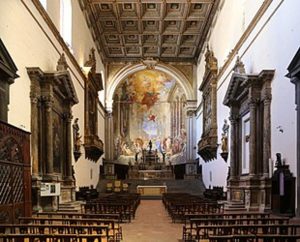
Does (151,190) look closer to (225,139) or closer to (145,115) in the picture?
(225,139)

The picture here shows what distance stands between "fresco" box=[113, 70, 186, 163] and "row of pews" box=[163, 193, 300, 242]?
21.6 metres

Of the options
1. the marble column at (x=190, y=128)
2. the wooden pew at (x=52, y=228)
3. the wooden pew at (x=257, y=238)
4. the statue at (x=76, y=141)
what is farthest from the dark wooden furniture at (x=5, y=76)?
the marble column at (x=190, y=128)

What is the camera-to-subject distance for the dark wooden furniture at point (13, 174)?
8.35 meters

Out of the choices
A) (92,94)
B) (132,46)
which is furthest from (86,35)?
(132,46)

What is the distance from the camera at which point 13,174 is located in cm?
892

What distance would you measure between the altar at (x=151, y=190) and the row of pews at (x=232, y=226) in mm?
Answer: 14134

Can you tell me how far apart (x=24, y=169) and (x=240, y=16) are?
1216cm

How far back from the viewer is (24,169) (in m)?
9.64

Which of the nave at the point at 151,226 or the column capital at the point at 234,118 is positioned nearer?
the nave at the point at 151,226

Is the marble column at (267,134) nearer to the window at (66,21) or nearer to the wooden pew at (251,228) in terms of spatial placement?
the wooden pew at (251,228)

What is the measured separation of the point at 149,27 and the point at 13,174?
20.5 meters

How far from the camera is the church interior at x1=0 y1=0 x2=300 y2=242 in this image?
9461 mm

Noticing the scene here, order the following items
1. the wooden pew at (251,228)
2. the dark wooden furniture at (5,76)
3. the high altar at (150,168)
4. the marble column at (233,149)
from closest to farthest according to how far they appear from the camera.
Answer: the wooden pew at (251,228)
the dark wooden furniture at (5,76)
the marble column at (233,149)
the high altar at (150,168)

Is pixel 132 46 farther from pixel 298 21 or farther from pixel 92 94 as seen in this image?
pixel 298 21
